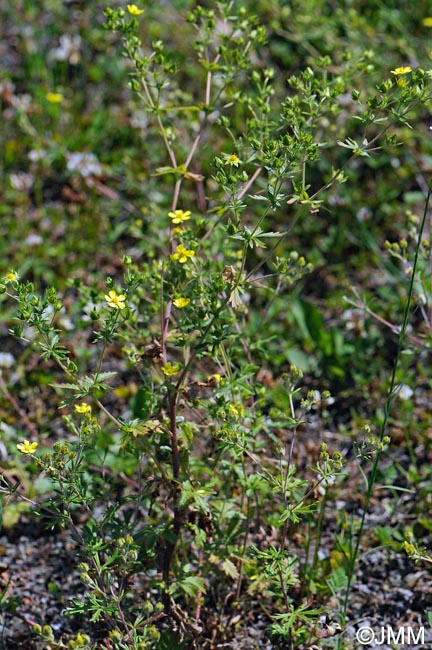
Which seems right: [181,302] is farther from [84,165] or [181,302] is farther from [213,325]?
[84,165]

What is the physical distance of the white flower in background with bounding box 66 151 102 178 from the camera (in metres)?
4.42

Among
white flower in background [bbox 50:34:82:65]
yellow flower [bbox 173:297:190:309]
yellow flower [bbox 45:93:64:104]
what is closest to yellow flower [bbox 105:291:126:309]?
yellow flower [bbox 173:297:190:309]

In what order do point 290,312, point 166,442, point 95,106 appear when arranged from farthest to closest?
point 95,106 < point 290,312 < point 166,442

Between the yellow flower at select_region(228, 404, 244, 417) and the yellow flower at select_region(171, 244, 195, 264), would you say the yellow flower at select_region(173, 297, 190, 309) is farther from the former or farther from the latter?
the yellow flower at select_region(228, 404, 244, 417)

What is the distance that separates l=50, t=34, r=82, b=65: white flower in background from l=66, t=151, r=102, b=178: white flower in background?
31.0 inches

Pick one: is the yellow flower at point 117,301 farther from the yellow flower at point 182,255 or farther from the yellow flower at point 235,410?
the yellow flower at point 235,410

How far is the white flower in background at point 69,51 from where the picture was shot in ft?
16.3

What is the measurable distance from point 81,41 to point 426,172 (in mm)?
2283

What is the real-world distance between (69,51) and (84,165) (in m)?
0.98

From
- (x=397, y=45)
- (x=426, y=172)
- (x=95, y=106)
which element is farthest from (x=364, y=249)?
(x=95, y=106)

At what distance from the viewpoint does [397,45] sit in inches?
179

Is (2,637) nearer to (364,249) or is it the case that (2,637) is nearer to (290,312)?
(290,312)

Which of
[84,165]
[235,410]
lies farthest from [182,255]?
[84,165]

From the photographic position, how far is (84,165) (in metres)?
4.45
